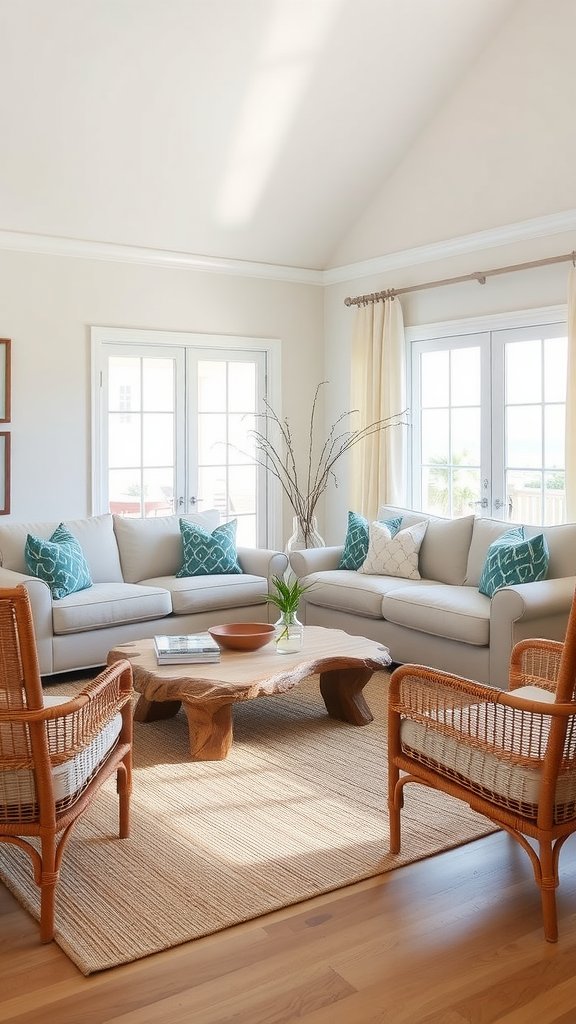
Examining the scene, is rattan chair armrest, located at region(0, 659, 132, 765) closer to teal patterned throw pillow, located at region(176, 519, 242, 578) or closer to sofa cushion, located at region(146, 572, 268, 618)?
sofa cushion, located at region(146, 572, 268, 618)

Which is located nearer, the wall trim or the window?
the wall trim

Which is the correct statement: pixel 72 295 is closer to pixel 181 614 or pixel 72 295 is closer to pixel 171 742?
pixel 181 614

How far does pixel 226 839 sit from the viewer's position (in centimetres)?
315

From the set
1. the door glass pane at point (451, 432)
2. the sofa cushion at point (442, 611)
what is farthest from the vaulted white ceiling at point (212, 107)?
the sofa cushion at point (442, 611)

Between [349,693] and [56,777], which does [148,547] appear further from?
[56,777]

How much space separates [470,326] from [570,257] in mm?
952

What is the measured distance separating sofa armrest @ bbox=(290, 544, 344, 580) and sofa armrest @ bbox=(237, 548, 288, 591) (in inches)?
3.0

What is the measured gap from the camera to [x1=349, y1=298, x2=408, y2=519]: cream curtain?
6805mm

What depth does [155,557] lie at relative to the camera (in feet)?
19.5

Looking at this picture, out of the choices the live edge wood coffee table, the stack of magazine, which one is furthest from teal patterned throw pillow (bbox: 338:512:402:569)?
the stack of magazine

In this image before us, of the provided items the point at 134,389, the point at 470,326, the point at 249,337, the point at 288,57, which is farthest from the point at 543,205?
the point at 134,389

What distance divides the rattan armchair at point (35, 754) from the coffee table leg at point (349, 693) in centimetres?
195

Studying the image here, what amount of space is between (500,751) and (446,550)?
3.11 meters

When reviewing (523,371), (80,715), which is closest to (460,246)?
(523,371)
